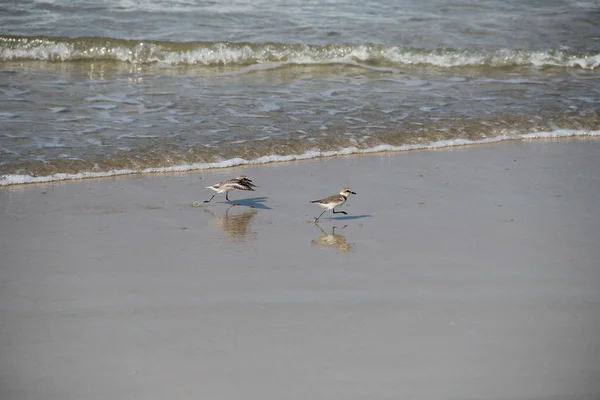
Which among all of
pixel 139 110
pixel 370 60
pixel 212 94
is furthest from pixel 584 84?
pixel 139 110

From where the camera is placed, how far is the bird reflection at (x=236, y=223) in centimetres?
752

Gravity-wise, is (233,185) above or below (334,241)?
above

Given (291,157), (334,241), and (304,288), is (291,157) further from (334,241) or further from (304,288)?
(304,288)

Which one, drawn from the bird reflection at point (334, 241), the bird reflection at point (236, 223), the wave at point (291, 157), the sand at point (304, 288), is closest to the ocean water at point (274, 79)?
the wave at point (291, 157)

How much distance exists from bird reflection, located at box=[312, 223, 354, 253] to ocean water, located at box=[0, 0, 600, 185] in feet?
8.45

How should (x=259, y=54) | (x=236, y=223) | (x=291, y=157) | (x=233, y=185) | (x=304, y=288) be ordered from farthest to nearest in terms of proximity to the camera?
1. (x=259, y=54)
2. (x=291, y=157)
3. (x=233, y=185)
4. (x=236, y=223)
5. (x=304, y=288)

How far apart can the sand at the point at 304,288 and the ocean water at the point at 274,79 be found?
120 cm

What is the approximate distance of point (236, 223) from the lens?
787 cm

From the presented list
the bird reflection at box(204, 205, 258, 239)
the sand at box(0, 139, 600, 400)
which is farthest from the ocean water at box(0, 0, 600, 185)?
the bird reflection at box(204, 205, 258, 239)

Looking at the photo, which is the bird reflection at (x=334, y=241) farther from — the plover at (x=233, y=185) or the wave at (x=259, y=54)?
the wave at (x=259, y=54)

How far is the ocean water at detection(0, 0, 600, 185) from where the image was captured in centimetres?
1030

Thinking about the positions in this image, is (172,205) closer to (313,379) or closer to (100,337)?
(100,337)

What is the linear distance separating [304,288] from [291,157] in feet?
12.8

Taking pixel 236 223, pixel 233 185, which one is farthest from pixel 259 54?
pixel 236 223
